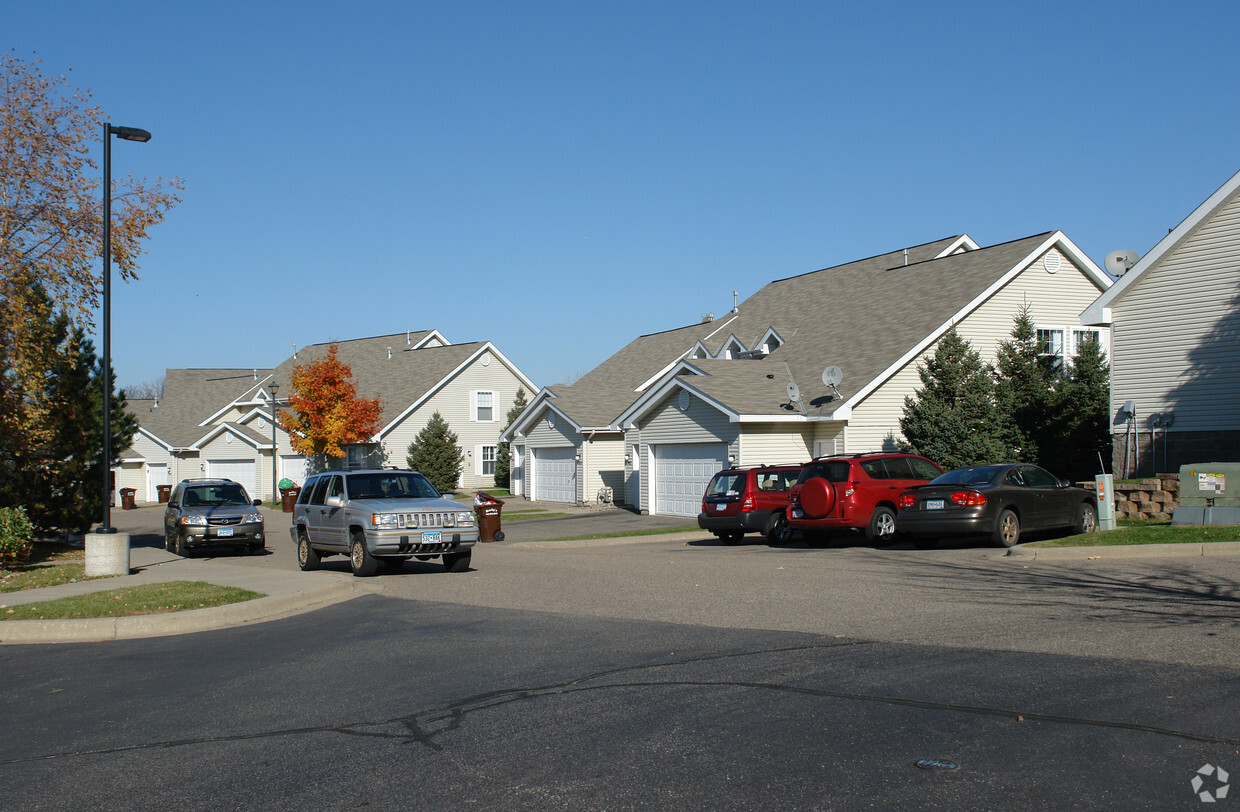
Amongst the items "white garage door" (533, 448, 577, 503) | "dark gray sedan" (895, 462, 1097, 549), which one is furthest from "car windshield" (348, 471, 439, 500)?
"white garage door" (533, 448, 577, 503)

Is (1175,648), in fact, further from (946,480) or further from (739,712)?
(946,480)

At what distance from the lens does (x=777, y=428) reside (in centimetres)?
2866

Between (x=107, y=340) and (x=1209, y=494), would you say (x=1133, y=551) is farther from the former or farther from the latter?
(x=107, y=340)

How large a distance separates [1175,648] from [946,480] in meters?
10.4

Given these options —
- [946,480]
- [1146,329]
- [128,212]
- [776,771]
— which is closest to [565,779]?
[776,771]

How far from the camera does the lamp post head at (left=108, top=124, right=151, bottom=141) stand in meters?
17.3

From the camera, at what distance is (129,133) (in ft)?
57.0

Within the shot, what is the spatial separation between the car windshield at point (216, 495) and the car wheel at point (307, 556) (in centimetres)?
648

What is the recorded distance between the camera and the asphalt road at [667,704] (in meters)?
5.45

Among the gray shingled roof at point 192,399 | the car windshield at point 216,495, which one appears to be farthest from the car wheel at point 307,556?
the gray shingled roof at point 192,399

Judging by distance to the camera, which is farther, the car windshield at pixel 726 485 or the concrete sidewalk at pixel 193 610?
the car windshield at pixel 726 485

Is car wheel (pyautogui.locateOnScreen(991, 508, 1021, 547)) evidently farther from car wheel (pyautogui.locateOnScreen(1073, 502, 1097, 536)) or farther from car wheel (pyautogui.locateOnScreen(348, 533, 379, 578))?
car wheel (pyautogui.locateOnScreen(348, 533, 379, 578))

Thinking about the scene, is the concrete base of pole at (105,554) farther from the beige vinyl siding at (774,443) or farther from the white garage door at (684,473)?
the white garage door at (684,473)

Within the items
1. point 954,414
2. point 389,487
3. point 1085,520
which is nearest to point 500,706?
point 389,487
